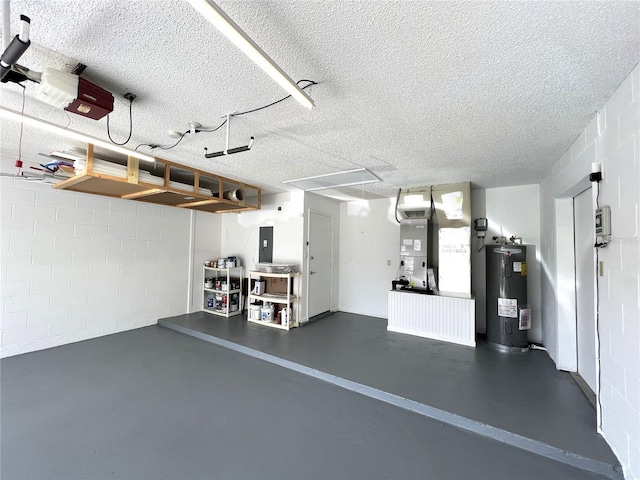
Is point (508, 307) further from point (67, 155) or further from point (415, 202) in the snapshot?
point (67, 155)

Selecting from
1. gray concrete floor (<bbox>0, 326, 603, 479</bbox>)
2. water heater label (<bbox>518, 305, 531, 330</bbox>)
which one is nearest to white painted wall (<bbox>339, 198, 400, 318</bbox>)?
water heater label (<bbox>518, 305, 531, 330</bbox>)

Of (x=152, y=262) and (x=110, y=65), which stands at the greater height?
A: (x=110, y=65)

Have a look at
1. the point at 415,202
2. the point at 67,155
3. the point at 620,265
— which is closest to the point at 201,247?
the point at 67,155

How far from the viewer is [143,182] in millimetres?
3238

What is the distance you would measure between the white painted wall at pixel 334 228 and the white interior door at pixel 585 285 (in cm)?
371

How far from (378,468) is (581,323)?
2.75 m

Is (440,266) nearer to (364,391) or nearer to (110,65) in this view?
(364,391)

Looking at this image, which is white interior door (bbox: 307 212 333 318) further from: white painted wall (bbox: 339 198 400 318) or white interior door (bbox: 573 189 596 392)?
white interior door (bbox: 573 189 596 392)

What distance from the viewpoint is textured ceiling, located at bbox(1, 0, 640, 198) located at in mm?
1209

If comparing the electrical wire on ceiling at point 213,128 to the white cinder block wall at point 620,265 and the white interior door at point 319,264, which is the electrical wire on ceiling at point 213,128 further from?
the white interior door at point 319,264

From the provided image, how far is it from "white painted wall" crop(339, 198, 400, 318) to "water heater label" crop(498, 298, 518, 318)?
5.97ft

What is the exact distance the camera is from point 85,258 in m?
4.00

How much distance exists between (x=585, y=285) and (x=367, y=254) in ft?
10.9

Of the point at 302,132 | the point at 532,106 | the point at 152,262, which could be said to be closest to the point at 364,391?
the point at 302,132
